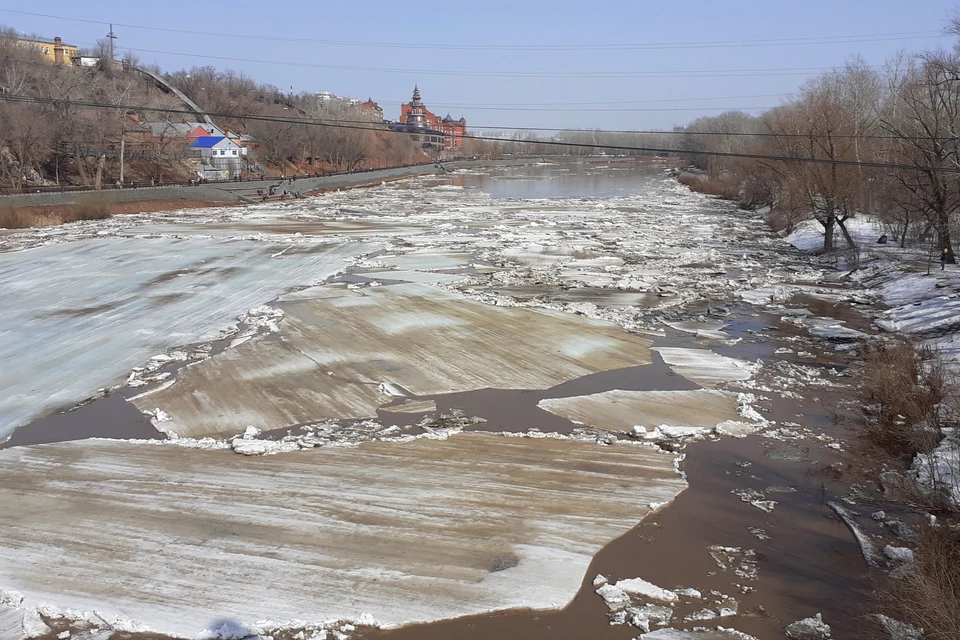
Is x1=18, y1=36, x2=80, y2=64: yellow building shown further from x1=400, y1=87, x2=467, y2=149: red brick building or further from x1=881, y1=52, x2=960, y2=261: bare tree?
x1=881, y1=52, x2=960, y2=261: bare tree

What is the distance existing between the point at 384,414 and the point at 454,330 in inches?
199

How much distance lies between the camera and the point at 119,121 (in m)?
52.5

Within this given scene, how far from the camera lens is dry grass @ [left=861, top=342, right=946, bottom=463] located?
10406mm

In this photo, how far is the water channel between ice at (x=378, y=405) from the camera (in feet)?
23.8

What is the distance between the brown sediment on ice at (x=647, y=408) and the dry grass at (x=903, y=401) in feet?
6.90

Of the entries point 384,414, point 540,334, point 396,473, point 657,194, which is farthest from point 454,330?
point 657,194

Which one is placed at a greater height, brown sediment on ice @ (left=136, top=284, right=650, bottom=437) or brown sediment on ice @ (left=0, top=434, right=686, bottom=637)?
brown sediment on ice @ (left=136, top=284, right=650, bottom=437)

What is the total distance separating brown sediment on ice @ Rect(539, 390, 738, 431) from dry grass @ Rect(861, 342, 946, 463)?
2.10 meters

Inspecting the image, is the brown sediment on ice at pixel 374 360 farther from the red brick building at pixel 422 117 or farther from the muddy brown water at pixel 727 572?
the red brick building at pixel 422 117

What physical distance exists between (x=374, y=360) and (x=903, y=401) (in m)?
8.90

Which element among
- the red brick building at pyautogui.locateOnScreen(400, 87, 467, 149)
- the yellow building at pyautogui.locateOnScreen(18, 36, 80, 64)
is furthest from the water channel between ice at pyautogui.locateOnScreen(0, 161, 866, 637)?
the red brick building at pyautogui.locateOnScreen(400, 87, 467, 149)

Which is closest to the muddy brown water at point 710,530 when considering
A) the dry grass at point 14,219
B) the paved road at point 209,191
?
the dry grass at point 14,219

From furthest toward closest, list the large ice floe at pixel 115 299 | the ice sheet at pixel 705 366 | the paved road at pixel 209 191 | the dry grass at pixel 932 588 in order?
the paved road at pixel 209 191
the ice sheet at pixel 705 366
the large ice floe at pixel 115 299
the dry grass at pixel 932 588

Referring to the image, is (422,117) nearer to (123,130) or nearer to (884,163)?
(123,130)
